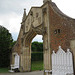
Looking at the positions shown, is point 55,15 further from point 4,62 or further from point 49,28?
point 4,62

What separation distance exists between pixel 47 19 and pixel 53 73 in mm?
4971

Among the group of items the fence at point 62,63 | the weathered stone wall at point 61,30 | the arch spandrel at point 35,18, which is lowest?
the fence at point 62,63

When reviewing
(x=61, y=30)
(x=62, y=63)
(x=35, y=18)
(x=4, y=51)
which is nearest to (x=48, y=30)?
(x=61, y=30)

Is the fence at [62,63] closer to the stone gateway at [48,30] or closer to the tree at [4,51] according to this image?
the stone gateway at [48,30]

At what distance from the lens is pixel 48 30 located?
11.0 metres

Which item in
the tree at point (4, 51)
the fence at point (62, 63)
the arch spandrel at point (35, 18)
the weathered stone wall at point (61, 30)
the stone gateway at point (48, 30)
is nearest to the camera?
the fence at point (62, 63)

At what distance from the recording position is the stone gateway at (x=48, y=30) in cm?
927

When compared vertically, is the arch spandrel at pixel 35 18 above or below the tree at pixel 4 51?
above

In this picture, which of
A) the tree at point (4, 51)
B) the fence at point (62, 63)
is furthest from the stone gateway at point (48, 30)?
the tree at point (4, 51)

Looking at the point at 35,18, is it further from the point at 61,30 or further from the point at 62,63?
the point at 62,63

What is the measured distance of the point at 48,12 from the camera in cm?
1124

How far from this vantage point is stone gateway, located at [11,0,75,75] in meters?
Answer: 9.27

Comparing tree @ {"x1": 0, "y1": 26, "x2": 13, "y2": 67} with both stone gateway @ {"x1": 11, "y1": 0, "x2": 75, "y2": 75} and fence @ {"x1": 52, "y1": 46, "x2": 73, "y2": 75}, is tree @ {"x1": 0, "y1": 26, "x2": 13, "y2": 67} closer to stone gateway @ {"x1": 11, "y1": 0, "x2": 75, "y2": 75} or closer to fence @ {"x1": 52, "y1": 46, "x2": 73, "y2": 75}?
stone gateway @ {"x1": 11, "y1": 0, "x2": 75, "y2": 75}

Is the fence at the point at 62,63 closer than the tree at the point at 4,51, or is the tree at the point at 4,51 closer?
the fence at the point at 62,63
